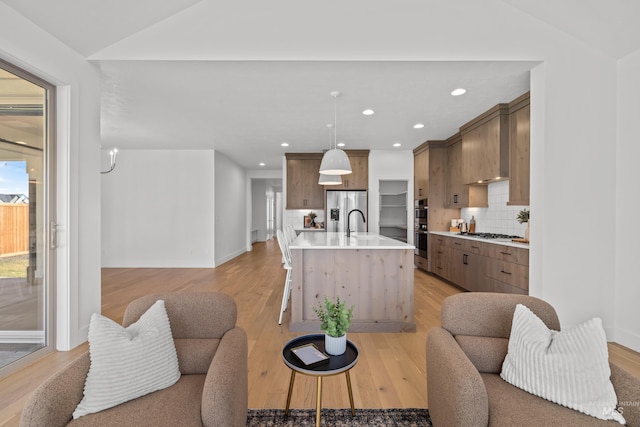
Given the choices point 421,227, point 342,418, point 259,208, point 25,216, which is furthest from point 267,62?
point 259,208

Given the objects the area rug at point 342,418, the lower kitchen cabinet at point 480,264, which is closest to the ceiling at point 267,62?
the lower kitchen cabinet at point 480,264

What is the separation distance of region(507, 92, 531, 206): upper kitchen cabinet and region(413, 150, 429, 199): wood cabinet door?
78.8 inches

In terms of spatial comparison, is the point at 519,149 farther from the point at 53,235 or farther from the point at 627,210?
the point at 53,235

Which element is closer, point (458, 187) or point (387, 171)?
point (458, 187)

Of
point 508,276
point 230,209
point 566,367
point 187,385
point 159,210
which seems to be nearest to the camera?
point 566,367

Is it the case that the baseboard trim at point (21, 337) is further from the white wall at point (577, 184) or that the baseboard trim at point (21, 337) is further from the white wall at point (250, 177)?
the white wall at point (250, 177)

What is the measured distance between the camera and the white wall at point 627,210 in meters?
2.59

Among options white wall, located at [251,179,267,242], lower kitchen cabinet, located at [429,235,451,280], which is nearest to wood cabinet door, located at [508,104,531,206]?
lower kitchen cabinet, located at [429,235,451,280]

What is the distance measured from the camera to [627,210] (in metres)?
2.64

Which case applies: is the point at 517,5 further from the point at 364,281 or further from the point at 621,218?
the point at 364,281

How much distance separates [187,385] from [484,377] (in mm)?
1411

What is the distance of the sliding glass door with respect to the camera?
2275 millimetres

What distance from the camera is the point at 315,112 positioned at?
4.02 metres

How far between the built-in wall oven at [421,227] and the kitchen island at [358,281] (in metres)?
3.01
